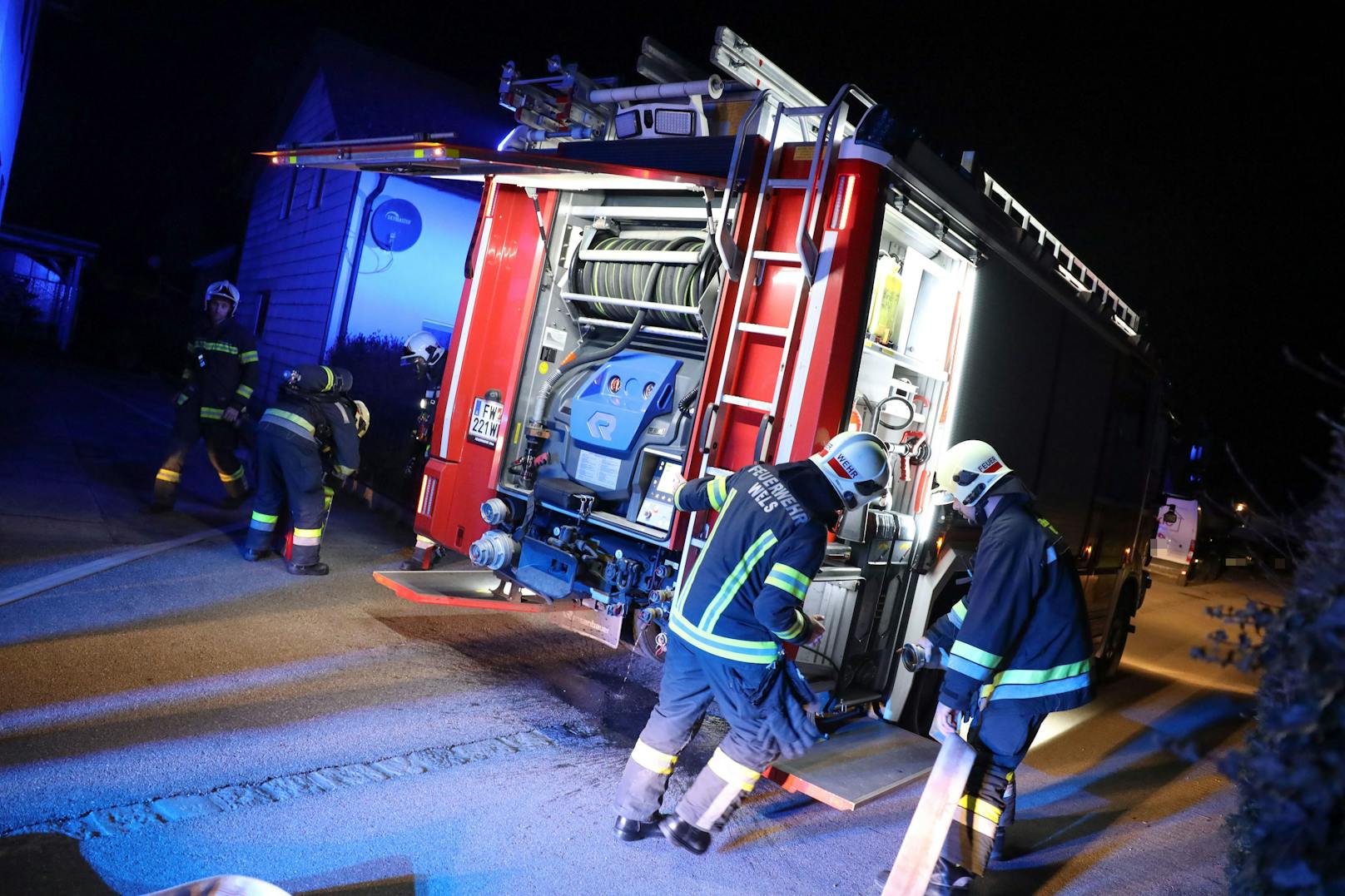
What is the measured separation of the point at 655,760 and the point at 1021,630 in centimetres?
151

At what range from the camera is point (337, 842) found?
2918 millimetres

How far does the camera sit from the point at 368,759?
3574 millimetres

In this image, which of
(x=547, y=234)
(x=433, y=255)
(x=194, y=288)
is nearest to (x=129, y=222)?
(x=194, y=288)

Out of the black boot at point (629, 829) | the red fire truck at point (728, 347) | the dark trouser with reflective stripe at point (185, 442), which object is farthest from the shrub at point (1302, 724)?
the dark trouser with reflective stripe at point (185, 442)

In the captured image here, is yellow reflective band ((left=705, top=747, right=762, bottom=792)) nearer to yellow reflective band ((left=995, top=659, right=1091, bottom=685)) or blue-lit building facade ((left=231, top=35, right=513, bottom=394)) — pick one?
yellow reflective band ((left=995, top=659, right=1091, bottom=685))

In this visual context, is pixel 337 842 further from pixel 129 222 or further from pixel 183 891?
pixel 129 222

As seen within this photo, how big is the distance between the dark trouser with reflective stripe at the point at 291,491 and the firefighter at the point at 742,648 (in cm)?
349

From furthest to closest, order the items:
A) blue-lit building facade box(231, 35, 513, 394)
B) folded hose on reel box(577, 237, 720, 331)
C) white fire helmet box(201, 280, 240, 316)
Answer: blue-lit building facade box(231, 35, 513, 394), white fire helmet box(201, 280, 240, 316), folded hose on reel box(577, 237, 720, 331)

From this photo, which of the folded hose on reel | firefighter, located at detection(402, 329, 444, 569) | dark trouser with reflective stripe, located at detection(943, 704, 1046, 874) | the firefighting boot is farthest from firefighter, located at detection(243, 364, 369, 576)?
dark trouser with reflective stripe, located at detection(943, 704, 1046, 874)

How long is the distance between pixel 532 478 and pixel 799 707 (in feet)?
8.19

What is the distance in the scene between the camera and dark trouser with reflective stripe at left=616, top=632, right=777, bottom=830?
128 inches

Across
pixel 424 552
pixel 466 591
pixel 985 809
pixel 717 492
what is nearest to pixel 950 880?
pixel 985 809

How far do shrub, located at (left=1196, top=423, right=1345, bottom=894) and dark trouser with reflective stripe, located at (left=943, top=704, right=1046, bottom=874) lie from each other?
68.0 inches

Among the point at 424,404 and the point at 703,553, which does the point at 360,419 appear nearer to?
the point at 424,404
